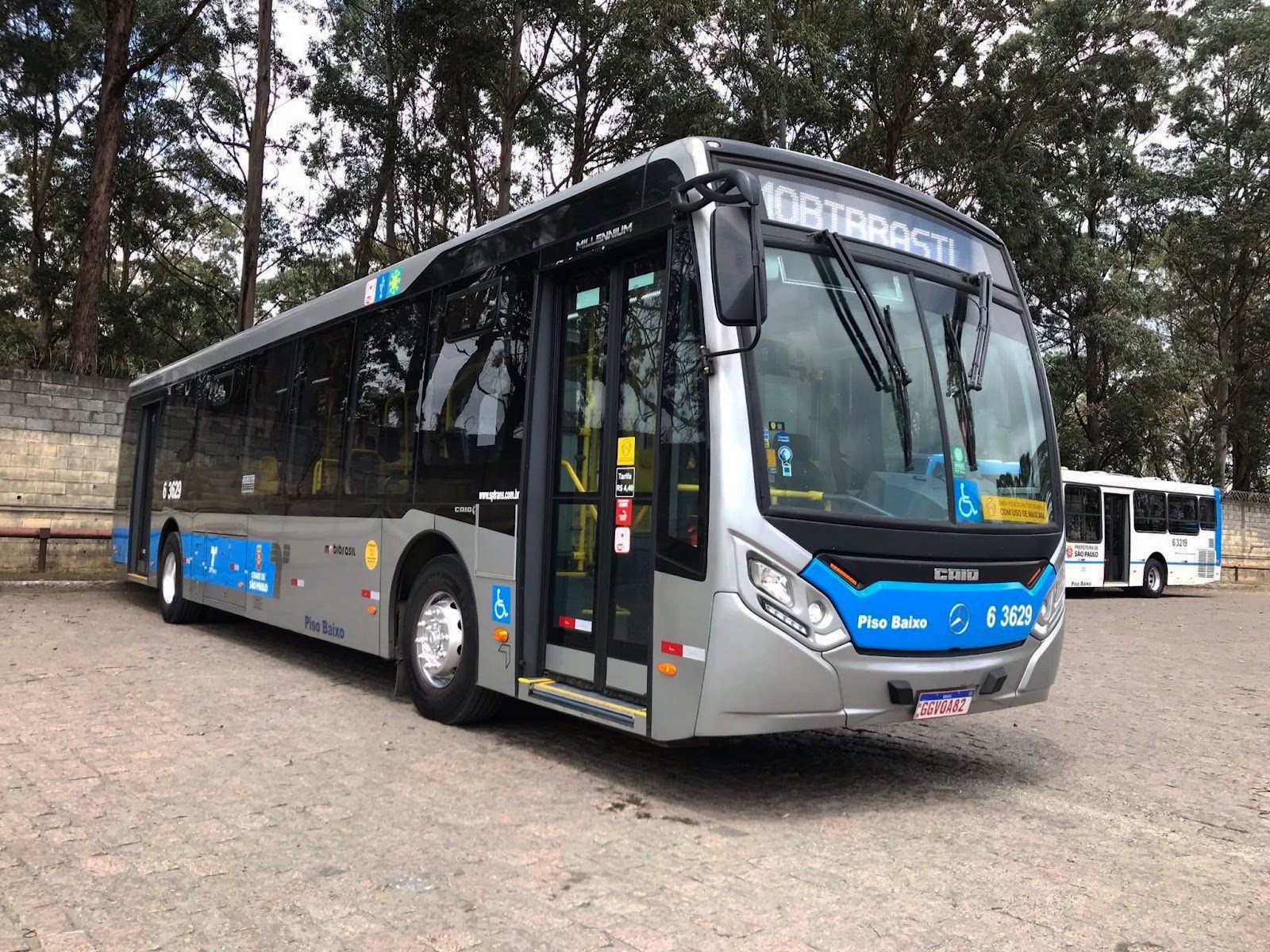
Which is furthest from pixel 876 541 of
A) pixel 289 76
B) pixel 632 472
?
pixel 289 76

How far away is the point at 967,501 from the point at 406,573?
394 cm

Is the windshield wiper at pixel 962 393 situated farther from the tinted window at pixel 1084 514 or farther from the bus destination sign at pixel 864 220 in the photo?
the tinted window at pixel 1084 514

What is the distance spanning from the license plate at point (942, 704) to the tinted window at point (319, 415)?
516cm

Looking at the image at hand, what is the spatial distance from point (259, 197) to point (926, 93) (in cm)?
1510

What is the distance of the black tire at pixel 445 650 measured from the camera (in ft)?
21.7

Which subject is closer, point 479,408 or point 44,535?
point 479,408

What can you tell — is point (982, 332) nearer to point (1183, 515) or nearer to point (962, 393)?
point (962, 393)

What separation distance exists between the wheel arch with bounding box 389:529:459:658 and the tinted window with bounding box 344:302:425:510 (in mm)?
381

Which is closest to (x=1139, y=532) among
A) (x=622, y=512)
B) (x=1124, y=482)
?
(x=1124, y=482)

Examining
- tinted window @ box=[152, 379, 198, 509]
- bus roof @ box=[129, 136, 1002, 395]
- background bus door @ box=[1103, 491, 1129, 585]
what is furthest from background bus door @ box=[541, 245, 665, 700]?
background bus door @ box=[1103, 491, 1129, 585]

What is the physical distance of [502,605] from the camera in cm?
622

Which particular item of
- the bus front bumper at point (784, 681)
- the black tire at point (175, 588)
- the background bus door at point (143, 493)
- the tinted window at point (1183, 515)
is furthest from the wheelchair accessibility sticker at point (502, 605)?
the tinted window at point (1183, 515)

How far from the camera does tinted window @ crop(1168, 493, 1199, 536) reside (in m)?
28.2

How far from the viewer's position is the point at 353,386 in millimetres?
8477
